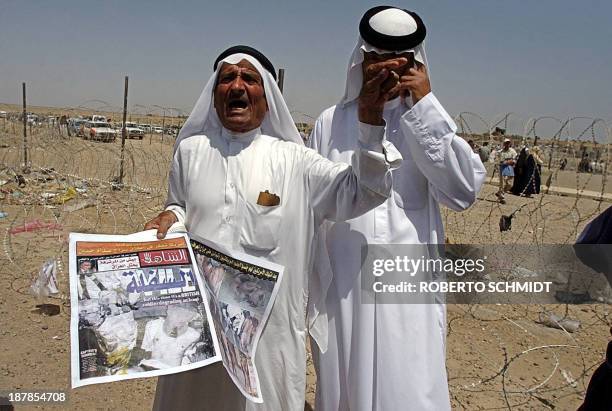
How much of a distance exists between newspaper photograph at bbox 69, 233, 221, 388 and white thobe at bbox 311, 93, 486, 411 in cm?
75

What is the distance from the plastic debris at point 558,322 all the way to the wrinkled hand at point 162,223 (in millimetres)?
4373

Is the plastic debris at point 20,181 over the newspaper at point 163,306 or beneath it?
beneath

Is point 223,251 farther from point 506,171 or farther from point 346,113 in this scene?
point 506,171

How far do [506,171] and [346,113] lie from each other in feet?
50.1

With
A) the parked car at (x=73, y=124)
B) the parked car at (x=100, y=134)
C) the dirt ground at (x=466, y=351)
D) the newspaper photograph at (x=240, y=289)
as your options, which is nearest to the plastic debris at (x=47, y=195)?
the parked car at (x=100, y=134)

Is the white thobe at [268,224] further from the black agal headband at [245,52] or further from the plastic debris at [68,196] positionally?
the plastic debris at [68,196]

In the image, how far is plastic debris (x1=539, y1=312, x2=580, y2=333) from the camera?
517 centimetres

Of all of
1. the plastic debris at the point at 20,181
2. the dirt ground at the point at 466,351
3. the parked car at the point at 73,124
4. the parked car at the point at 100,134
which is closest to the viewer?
the dirt ground at the point at 466,351

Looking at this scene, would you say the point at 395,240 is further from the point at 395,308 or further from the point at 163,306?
the point at 163,306

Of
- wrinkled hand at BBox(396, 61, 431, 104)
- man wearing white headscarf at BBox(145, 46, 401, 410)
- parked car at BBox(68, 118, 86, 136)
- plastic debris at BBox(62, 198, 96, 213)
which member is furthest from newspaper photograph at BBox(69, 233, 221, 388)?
parked car at BBox(68, 118, 86, 136)

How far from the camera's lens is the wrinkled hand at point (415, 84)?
216 cm

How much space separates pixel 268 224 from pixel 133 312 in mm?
683

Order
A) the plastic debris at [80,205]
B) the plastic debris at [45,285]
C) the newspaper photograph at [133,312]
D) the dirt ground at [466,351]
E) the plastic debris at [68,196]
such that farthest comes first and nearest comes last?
1. the plastic debris at [68,196]
2. the plastic debris at [80,205]
3. the plastic debris at [45,285]
4. the dirt ground at [466,351]
5. the newspaper photograph at [133,312]

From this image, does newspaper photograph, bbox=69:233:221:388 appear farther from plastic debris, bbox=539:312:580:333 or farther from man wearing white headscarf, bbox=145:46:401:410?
plastic debris, bbox=539:312:580:333
